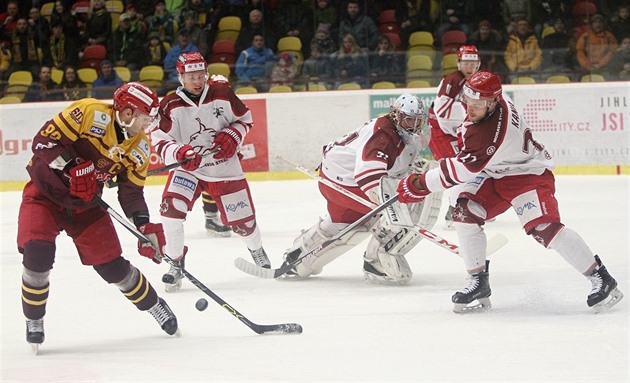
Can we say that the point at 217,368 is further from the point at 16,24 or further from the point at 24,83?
the point at 16,24

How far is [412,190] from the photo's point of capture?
4.47m

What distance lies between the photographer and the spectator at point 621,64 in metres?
9.30

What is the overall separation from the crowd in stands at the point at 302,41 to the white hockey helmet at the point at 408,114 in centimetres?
464

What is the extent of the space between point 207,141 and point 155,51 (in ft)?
17.2

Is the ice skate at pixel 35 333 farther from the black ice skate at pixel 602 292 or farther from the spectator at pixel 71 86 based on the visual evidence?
the spectator at pixel 71 86

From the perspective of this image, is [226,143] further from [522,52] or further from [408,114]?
[522,52]

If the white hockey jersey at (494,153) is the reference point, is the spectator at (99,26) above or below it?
below

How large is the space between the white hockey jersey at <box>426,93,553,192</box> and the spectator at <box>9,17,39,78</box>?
7.08 m

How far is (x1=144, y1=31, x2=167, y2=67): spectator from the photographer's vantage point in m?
10.6

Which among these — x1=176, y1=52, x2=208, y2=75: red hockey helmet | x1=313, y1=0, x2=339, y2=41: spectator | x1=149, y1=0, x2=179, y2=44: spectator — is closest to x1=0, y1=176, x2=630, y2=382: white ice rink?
x1=176, y1=52, x2=208, y2=75: red hockey helmet

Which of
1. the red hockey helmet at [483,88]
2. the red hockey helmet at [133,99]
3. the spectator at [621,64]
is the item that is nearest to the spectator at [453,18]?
the spectator at [621,64]

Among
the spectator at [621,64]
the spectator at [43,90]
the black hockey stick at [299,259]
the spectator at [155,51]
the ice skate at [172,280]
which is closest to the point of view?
the black hockey stick at [299,259]

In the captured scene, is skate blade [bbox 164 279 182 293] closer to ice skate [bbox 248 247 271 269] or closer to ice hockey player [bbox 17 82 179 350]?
ice skate [bbox 248 247 271 269]

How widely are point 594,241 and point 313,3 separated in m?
5.01
